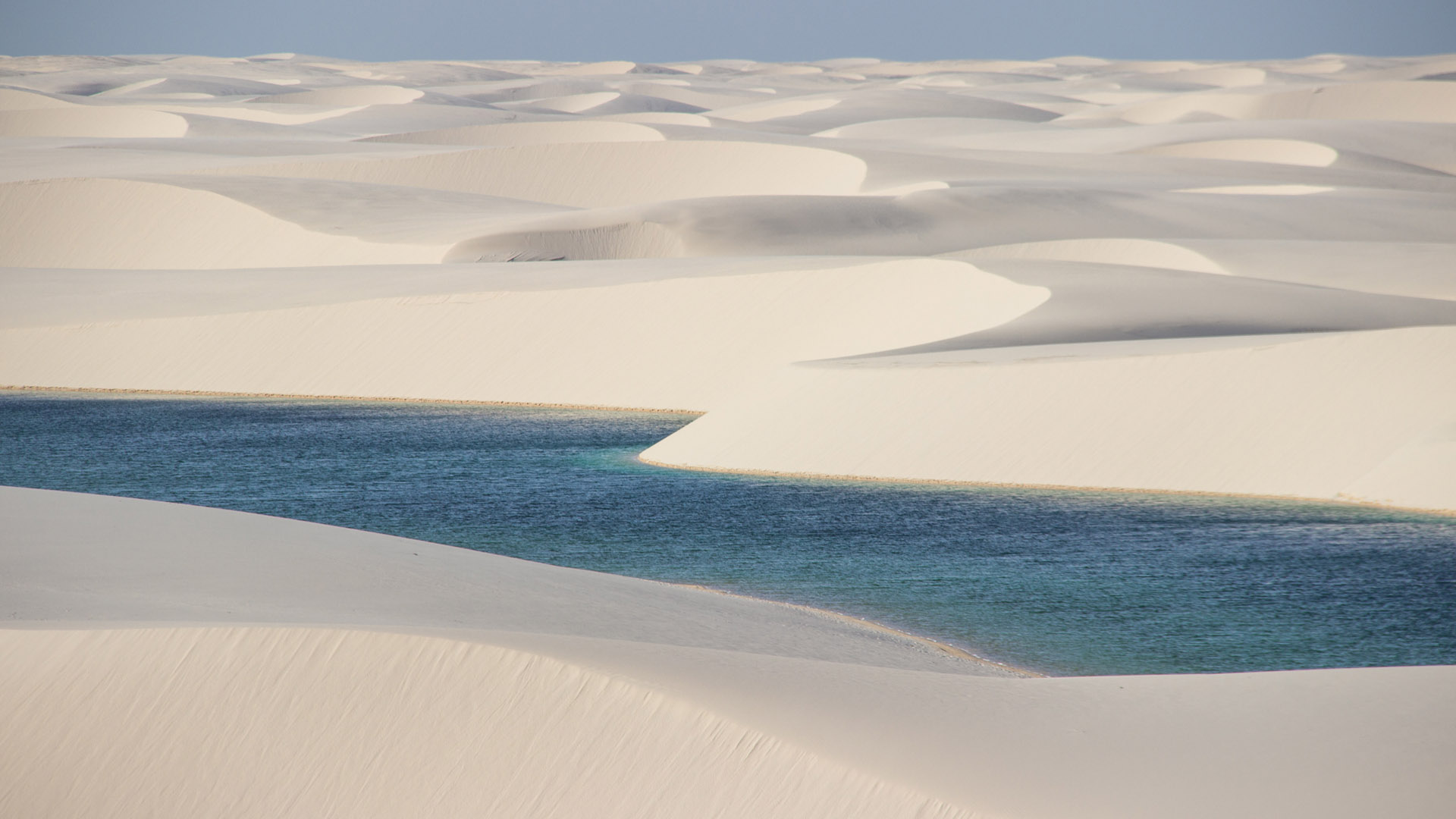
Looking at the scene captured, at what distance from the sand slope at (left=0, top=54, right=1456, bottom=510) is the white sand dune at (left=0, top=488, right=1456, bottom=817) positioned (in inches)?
385

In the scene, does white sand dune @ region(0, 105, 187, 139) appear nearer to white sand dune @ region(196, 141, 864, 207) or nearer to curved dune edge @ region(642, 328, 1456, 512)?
white sand dune @ region(196, 141, 864, 207)

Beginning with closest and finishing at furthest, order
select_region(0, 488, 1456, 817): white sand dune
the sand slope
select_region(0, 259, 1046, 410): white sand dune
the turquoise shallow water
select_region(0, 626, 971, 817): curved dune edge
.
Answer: select_region(0, 488, 1456, 817): white sand dune
select_region(0, 626, 971, 817): curved dune edge
the turquoise shallow water
the sand slope
select_region(0, 259, 1046, 410): white sand dune

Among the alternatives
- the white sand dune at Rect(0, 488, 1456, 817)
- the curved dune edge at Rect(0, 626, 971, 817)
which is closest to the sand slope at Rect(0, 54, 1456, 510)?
the white sand dune at Rect(0, 488, 1456, 817)

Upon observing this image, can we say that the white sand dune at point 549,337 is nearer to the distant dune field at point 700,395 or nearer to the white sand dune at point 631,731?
the distant dune field at point 700,395

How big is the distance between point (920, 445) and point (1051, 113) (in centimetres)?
7800

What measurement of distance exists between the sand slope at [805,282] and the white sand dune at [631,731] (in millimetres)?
9784

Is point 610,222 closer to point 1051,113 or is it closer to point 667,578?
point 667,578

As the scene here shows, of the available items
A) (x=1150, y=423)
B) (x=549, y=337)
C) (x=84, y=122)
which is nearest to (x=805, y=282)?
(x=549, y=337)

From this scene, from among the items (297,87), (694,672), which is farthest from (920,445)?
(297,87)

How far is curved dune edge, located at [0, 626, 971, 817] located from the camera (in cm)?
599

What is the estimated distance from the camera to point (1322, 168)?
51.7m

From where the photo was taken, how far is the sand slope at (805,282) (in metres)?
18.3

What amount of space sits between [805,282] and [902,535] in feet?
48.6

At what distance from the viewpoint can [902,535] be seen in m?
14.6
